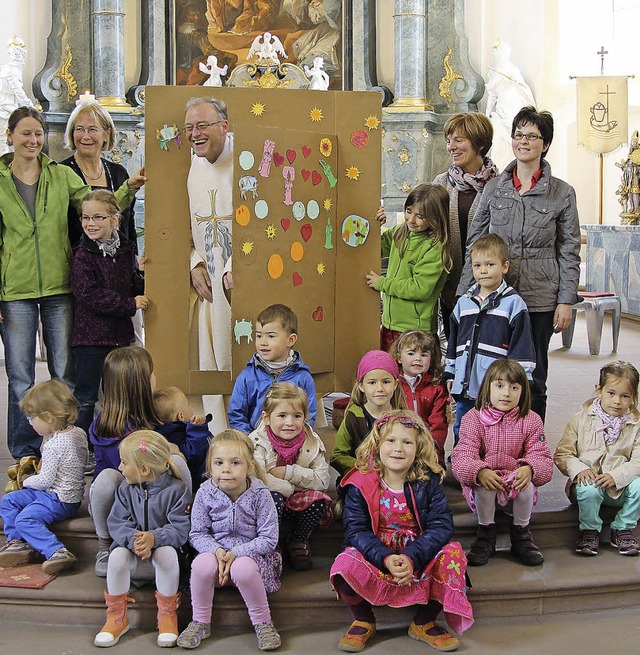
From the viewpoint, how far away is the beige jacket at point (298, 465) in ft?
12.7

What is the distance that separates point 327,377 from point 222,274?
0.70 meters

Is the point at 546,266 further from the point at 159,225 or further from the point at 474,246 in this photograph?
the point at 159,225

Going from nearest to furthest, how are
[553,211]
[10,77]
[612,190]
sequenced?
[553,211]
[10,77]
[612,190]

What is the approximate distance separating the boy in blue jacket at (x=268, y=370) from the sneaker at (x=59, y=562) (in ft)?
2.62

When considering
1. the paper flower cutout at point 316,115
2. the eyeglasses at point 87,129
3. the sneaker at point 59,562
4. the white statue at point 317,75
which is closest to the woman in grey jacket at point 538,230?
the paper flower cutout at point 316,115

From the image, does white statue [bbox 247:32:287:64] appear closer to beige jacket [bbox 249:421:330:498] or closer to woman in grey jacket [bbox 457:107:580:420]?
woman in grey jacket [bbox 457:107:580:420]

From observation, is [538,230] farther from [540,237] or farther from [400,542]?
[400,542]

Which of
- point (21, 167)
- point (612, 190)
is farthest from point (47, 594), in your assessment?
point (612, 190)

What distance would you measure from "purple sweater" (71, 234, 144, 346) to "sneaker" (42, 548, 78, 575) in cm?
103

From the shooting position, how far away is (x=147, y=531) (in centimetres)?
366

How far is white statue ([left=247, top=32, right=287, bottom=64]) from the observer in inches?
504

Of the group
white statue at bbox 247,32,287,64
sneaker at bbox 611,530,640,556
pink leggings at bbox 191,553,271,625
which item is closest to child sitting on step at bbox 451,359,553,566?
sneaker at bbox 611,530,640,556

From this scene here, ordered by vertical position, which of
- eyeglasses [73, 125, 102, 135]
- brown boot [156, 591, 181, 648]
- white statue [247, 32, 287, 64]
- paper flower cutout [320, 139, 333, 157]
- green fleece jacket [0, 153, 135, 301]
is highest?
white statue [247, 32, 287, 64]

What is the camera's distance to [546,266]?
450 centimetres
